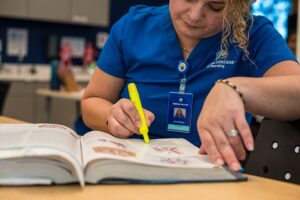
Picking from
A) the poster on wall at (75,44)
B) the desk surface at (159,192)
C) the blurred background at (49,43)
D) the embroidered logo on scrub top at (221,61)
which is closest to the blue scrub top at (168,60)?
Answer: the embroidered logo on scrub top at (221,61)

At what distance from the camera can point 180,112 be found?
1.41 m

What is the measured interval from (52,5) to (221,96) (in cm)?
485

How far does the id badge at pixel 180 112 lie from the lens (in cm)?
141

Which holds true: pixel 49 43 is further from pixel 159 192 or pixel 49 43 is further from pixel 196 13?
pixel 159 192

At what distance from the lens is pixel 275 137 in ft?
3.81

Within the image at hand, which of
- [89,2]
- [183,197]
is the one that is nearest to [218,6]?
[183,197]

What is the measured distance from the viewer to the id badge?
1.41 metres

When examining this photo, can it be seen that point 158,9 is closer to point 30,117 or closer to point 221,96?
point 221,96

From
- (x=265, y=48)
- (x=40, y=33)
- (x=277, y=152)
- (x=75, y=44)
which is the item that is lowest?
(x=75, y=44)

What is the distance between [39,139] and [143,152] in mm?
207

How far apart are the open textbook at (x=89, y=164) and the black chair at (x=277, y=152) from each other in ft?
0.86

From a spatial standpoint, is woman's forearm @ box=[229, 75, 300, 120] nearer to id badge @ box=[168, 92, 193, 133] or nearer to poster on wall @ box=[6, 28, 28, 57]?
id badge @ box=[168, 92, 193, 133]

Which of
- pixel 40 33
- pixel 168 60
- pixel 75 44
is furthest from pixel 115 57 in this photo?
pixel 75 44

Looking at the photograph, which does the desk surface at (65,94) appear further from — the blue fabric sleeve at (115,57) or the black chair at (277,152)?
the black chair at (277,152)
